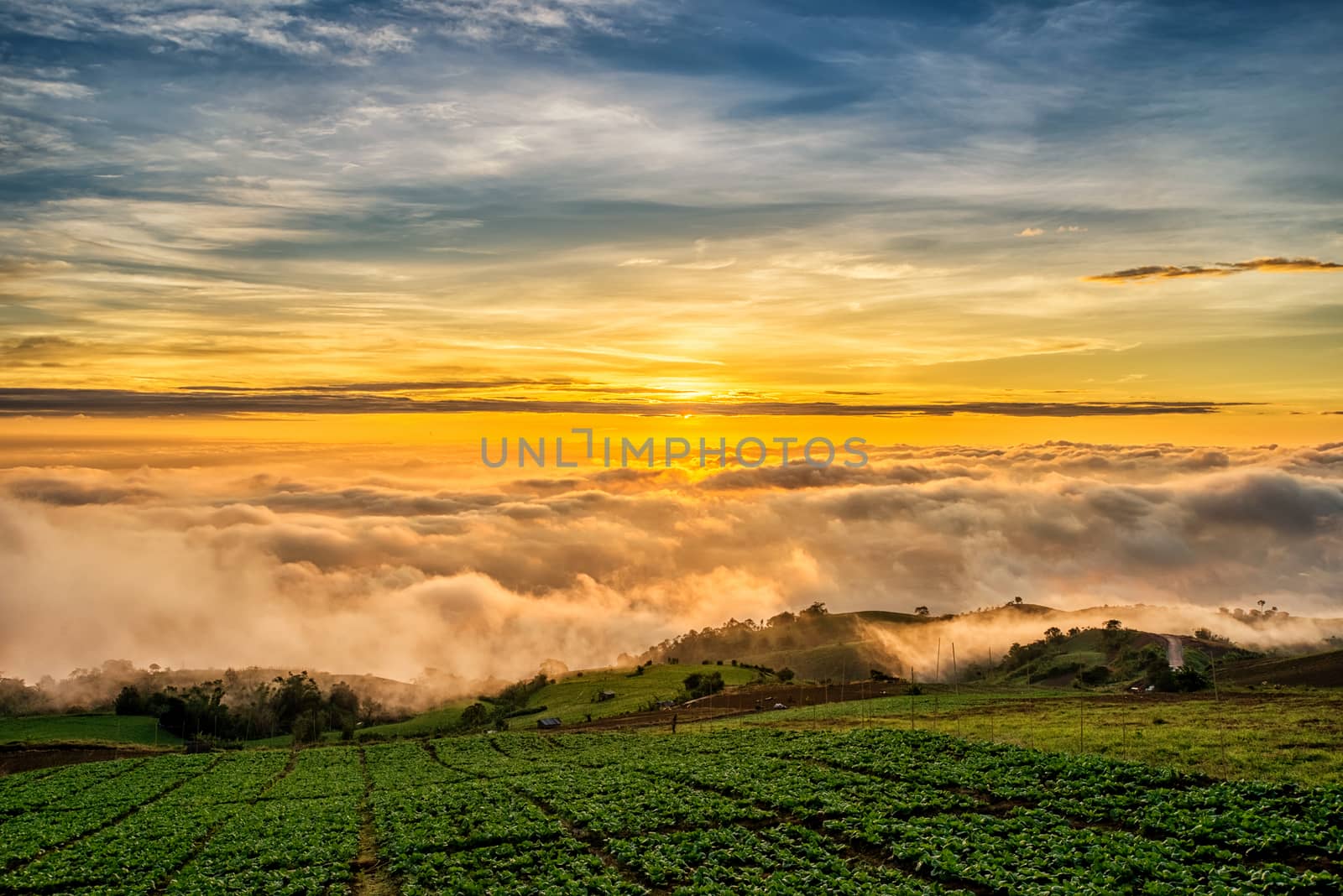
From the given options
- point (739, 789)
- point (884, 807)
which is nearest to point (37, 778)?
point (739, 789)

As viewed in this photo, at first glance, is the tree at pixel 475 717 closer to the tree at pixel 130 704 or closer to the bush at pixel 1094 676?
the tree at pixel 130 704

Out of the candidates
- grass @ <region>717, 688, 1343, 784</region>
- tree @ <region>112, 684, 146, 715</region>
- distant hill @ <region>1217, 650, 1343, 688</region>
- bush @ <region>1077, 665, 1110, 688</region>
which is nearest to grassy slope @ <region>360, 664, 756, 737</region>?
grass @ <region>717, 688, 1343, 784</region>

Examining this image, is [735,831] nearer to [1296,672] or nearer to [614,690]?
[1296,672]

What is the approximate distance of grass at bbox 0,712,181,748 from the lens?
134m

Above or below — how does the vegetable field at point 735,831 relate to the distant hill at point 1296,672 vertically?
above

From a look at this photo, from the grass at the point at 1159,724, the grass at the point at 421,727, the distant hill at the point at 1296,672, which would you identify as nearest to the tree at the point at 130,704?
the grass at the point at 421,727

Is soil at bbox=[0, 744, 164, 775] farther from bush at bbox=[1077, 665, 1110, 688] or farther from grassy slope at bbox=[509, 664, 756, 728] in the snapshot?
bush at bbox=[1077, 665, 1110, 688]

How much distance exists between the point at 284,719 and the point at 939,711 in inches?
5984

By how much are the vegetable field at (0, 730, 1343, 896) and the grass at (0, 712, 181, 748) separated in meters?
83.2

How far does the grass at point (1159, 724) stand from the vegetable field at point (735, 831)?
484cm

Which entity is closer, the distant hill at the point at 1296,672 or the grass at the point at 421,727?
the distant hill at the point at 1296,672

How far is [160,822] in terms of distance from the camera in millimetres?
53250

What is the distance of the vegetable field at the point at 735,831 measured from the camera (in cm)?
3114

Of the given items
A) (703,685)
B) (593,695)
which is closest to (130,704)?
(593,695)
